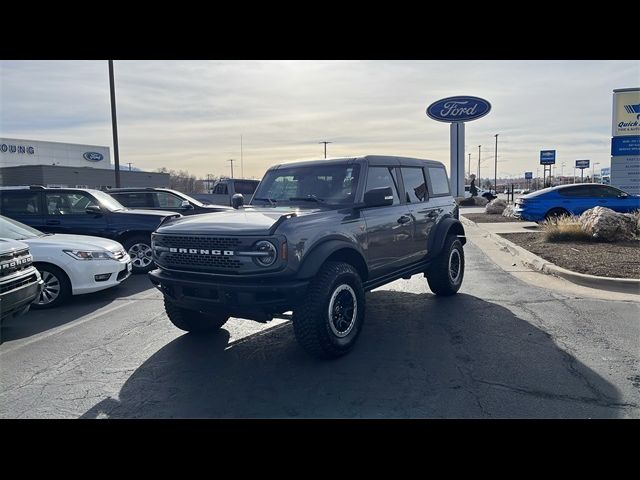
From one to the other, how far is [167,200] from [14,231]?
4946 mm

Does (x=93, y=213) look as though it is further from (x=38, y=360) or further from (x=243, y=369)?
(x=243, y=369)

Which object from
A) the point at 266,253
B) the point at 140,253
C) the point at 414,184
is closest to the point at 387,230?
the point at 414,184

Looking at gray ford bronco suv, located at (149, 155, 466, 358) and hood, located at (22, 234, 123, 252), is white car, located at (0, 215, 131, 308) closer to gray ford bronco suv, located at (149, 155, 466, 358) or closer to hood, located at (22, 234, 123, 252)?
hood, located at (22, 234, 123, 252)

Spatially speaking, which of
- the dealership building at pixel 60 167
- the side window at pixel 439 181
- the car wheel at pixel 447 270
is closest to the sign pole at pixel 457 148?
the side window at pixel 439 181

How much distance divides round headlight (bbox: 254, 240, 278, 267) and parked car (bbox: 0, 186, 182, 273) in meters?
5.14

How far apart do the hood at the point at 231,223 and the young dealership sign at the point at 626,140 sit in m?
16.6

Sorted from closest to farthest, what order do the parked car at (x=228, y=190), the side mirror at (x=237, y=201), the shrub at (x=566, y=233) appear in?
the side mirror at (x=237, y=201), the shrub at (x=566, y=233), the parked car at (x=228, y=190)

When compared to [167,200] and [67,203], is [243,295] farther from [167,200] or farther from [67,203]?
[167,200]

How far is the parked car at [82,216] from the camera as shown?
8516 mm

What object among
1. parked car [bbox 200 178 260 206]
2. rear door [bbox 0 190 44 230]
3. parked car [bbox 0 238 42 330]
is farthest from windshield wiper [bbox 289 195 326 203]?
parked car [bbox 200 178 260 206]

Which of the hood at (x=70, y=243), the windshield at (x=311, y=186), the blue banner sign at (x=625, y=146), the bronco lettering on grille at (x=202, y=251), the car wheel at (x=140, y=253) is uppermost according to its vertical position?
the blue banner sign at (x=625, y=146)

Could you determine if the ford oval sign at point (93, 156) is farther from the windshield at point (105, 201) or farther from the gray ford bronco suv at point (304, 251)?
the gray ford bronco suv at point (304, 251)

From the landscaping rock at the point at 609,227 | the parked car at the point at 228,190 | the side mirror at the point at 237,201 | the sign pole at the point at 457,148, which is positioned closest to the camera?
the side mirror at the point at 237,201

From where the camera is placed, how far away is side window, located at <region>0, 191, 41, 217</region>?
332 inches
